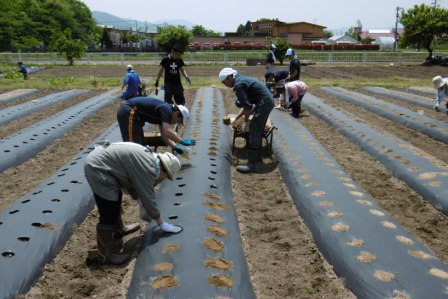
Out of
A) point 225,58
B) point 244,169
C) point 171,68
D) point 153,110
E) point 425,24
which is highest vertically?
point 425,24

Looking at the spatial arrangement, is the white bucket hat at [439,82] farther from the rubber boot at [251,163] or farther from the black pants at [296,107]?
the rubber boot at [251,163]

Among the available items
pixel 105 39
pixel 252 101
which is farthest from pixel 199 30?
pixel 252 101

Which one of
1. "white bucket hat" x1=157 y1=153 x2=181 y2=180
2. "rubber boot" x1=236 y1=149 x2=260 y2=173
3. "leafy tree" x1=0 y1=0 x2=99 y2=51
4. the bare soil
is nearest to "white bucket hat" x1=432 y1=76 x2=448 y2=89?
the bare soil

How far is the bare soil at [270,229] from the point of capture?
10.0 feet

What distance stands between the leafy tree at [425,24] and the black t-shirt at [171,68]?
85.4 feet

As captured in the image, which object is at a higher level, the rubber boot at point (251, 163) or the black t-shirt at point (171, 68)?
the black t-shirt at point (171, 68)

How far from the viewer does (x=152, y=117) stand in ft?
13.3

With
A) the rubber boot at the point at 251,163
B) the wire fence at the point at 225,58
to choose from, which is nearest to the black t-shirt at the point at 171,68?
the rubber boot at the point at 251,163

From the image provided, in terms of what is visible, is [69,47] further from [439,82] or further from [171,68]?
[439,82]

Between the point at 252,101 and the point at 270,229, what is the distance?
2.05 metres

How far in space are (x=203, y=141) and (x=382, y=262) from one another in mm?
3612

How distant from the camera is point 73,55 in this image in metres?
29.1

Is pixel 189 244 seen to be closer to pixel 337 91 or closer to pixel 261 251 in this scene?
pixel 261 251

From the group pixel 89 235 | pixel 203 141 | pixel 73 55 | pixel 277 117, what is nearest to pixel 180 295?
pixel 89 235
